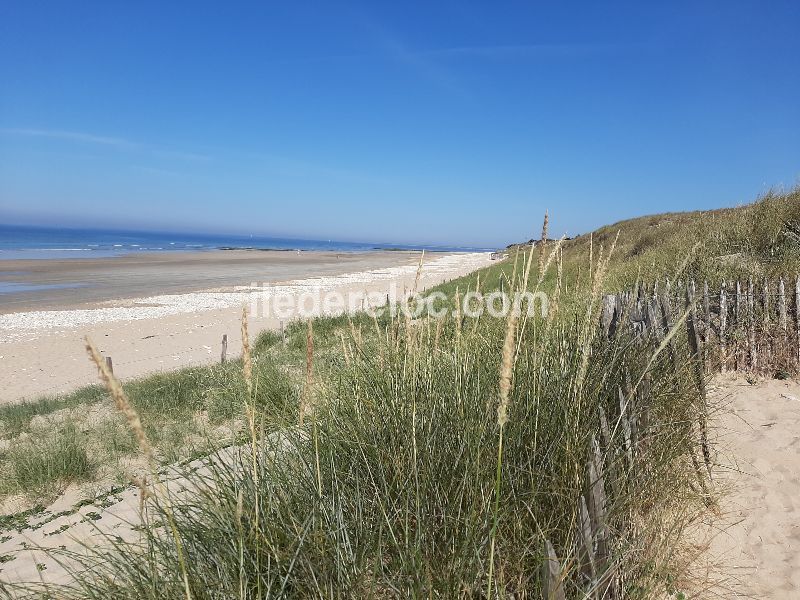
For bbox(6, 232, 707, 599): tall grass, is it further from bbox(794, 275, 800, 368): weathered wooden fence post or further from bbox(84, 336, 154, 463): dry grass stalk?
bbox(794, 275, 800, 368): weathered wooden fence post

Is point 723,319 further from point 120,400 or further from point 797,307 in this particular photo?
point 120,400

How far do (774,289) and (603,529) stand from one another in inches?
219

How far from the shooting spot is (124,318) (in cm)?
1911

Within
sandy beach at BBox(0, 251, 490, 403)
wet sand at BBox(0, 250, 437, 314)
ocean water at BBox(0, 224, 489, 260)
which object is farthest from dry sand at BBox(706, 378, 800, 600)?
wet sand at BBox(0, 250, 437, 314)

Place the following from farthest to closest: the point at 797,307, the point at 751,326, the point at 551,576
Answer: the point at 751,326 < the point at 797,307 < the point at 551,576

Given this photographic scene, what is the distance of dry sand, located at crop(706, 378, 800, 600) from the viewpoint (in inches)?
101

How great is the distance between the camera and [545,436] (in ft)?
7.03

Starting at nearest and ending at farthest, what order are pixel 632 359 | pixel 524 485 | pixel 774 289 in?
pixel 524 485 → pixel 632 359 → pixel 774 289

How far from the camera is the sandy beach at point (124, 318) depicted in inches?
503

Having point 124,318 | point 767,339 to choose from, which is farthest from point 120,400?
point 124,318

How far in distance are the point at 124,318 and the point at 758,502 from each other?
20125 mm

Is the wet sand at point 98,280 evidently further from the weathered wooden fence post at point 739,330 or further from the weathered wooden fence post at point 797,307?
the weathered wooden fence post at point 797,307

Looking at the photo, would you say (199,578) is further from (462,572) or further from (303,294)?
(303,294)

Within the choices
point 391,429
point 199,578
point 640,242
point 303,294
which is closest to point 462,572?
point 391,429
